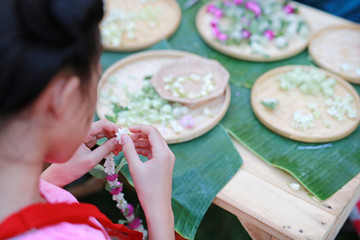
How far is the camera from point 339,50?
1.75 meters

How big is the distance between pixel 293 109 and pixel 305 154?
0.77 feet

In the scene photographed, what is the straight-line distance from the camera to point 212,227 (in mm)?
2064

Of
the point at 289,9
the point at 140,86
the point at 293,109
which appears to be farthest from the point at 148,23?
the point at 293,109

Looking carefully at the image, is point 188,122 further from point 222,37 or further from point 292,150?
point 222,37

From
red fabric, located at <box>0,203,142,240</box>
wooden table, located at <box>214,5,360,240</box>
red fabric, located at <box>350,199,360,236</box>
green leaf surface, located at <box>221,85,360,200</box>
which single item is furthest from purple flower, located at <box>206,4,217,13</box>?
red fabric, located at <box>0,203,142,240</box>

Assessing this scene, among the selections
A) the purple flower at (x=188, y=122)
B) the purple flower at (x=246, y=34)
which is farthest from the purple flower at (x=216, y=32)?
the purple flower at (x=188, y=122)

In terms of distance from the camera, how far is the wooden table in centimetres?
109

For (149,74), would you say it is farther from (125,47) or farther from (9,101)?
(9,101)

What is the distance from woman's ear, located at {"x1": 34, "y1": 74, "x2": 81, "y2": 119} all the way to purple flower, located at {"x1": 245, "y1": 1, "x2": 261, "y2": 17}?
1440 mm

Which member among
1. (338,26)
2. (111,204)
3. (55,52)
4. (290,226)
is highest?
(55,52)

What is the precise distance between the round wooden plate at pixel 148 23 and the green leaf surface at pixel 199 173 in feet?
2.26

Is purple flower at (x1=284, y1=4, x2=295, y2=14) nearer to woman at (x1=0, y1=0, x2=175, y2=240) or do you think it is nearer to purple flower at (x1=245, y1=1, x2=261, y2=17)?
purple flower at (x1=245, y1=1, x2=261, y2=17)

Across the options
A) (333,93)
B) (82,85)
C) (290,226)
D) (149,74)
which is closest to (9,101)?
(82,85)

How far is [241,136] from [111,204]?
115cm
